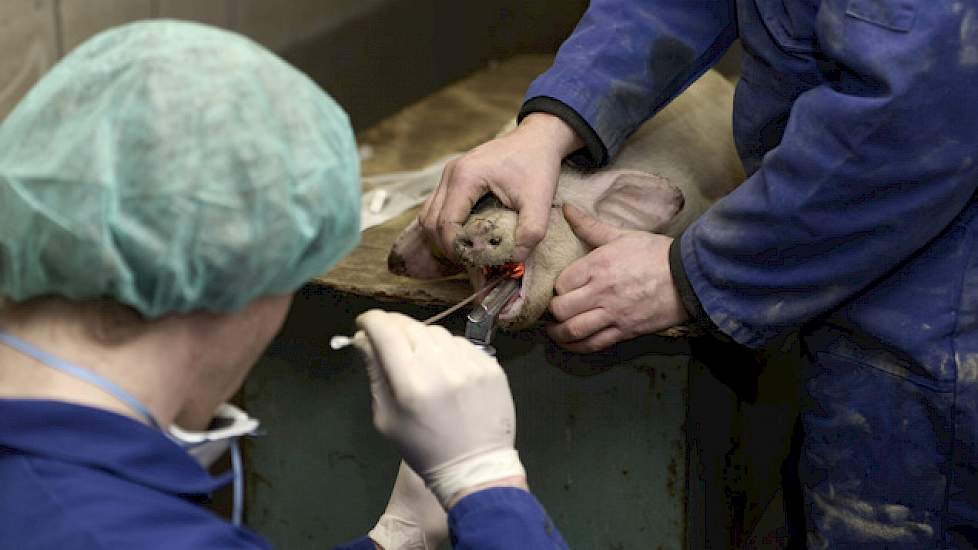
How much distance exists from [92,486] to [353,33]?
8.54ft

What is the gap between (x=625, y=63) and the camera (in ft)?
5.54

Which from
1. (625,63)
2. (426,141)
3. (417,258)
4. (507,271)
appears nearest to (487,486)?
(507,271)

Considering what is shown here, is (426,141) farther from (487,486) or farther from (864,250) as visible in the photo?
(487,486)

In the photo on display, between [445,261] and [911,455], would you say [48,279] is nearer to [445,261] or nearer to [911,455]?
[445,261]

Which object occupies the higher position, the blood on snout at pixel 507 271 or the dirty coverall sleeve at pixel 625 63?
Answer: the dirty coverall sleeve at pixel 625 63

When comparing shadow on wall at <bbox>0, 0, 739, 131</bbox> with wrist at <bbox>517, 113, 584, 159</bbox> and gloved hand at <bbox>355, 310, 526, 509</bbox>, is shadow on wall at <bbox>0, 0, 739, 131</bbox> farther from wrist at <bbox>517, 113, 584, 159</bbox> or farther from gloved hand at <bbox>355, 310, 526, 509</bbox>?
gloved hand at <bbox>355, 310, 526, 509</bbox>

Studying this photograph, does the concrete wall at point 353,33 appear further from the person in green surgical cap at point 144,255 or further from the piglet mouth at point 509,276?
the person in green surgical cap at point 144,255

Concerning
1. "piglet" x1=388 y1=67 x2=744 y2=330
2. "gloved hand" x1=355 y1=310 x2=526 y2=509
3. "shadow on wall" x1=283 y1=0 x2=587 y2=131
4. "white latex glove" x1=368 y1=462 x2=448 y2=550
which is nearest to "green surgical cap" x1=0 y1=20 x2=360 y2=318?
"gloved hand" x1=355 y1=310 x2=526 y2=509

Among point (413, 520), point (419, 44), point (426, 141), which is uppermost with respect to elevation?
point (413, 520)

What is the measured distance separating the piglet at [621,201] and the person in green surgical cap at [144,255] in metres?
0.56

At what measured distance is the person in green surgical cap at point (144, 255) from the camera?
87 centimetres

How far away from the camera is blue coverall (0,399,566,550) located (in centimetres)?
87

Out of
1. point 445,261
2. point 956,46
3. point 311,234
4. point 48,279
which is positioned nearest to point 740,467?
point 445,261

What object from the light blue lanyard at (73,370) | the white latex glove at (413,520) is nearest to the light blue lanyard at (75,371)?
the light blue lanyard at (73,370)
